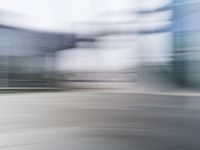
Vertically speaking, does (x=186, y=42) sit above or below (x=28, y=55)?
above

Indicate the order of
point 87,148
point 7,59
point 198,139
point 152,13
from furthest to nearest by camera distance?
point 7,59
point 152,13
point 198,139
point 87,148

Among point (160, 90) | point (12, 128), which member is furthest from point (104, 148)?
point (160, 90)

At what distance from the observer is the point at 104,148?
8.37 ft

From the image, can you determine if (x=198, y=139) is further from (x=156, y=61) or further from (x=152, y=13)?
(x=152, y=13)

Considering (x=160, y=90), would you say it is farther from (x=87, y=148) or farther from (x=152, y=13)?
(x=87, y=148)

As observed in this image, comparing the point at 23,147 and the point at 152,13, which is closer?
the point at 23,147

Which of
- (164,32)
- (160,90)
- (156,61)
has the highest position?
(164,32)

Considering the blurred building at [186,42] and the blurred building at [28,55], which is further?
the blurred building at [28,55]

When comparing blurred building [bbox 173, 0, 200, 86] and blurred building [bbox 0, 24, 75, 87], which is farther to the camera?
blurred building [bbox 0, 24, 75, 87]

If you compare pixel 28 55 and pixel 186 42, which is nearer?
pixel 186 42

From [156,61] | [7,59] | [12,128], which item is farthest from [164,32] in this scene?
[12,128]

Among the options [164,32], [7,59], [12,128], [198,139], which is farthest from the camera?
[7,59]

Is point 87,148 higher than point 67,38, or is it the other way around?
point 67,38

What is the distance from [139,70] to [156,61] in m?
1.53
